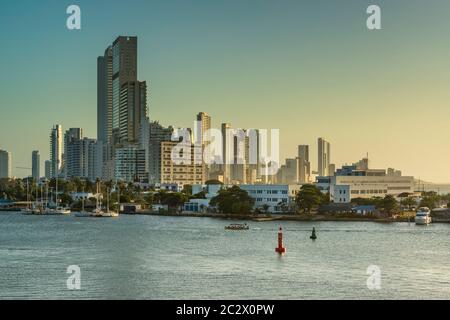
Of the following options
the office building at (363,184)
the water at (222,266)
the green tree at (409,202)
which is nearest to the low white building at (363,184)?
the office building at (363,184)

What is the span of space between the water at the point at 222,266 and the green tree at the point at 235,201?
831 cm

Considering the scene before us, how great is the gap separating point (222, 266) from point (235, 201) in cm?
1432

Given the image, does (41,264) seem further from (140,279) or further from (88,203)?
(88,203)

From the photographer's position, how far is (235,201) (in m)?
22.5

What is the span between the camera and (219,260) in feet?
29.2

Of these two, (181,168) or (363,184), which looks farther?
(181,168)

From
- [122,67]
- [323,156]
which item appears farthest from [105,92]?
[323,156]

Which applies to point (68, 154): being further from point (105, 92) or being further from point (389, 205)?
point (389, 205)

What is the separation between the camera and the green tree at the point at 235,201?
872 inches

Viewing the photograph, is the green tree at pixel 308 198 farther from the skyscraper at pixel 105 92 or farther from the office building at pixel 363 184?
the skyscraper at pixel 105 92

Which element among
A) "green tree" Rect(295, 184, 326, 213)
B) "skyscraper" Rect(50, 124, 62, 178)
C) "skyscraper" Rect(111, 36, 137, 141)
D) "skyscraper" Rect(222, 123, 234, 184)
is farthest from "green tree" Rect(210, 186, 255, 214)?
"skyscraper" Rect(50, 124, 62, 178)

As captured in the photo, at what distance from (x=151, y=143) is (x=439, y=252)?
120ft

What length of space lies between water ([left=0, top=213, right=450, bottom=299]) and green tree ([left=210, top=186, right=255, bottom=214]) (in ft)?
27.3
